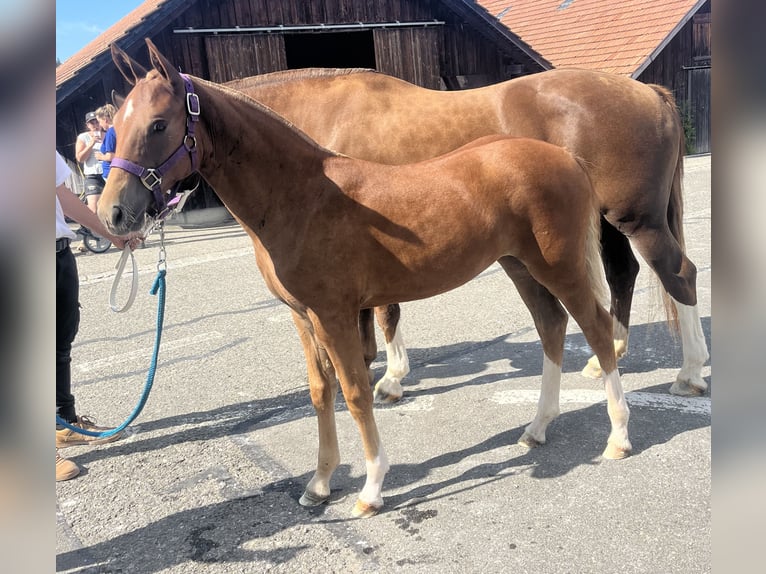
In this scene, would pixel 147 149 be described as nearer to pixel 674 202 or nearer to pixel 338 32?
pixel 674 202

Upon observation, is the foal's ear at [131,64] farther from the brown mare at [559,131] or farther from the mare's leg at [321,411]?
the brown mare at [559,131]

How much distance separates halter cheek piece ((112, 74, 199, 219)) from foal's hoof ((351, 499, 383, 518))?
150 cm

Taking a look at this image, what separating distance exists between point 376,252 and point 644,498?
158 centimetres

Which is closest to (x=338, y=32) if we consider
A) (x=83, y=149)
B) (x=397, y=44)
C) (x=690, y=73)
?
(x=397, y=44)

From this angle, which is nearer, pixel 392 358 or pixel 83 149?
pixel 392 358

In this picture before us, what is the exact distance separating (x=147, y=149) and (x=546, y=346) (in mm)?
2177

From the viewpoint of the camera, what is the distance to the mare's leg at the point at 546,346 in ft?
10.3

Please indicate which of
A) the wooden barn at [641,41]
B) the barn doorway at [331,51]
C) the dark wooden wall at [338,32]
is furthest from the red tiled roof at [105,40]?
the wooden barn at [641,41]

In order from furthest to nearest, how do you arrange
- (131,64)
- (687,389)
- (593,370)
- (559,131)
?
(593,370) < (559,131) < (687,389) < (131,64)

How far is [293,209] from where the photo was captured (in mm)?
2439

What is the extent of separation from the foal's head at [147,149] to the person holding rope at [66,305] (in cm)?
68

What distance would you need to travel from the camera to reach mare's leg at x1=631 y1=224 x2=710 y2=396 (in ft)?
11.7

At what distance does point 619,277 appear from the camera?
4020mm

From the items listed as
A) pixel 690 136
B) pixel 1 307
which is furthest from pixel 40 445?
pixel 690 136
